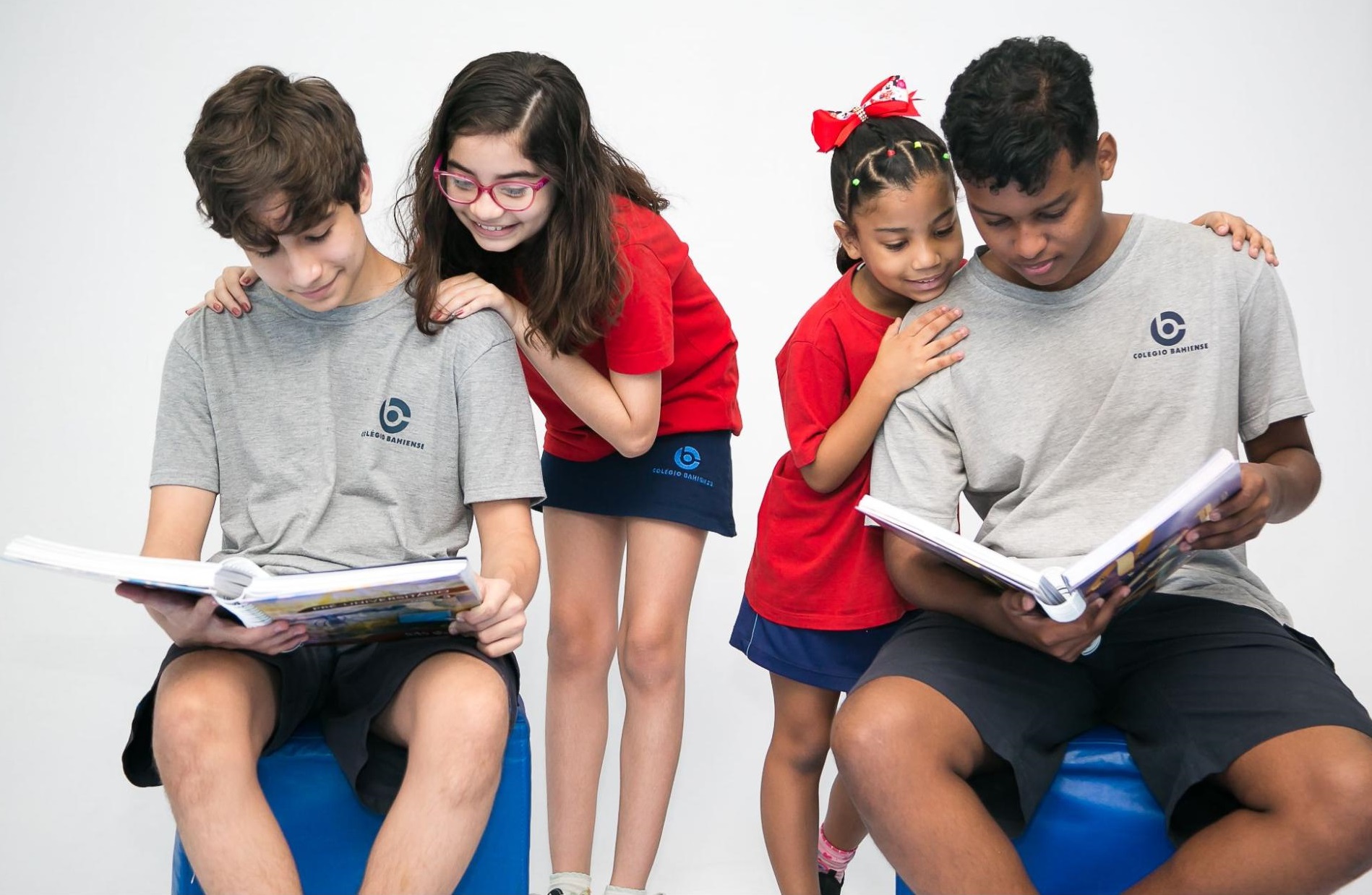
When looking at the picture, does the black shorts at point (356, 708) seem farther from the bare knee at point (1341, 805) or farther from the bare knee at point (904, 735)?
the bare knee at point (1341, 805)

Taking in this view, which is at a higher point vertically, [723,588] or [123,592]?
[123,592]

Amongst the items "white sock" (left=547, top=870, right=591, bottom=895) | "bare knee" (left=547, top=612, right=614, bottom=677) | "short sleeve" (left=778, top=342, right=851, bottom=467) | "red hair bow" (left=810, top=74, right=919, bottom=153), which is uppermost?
"red hair bow" (left=810, top=74, right=919, bottom=153)

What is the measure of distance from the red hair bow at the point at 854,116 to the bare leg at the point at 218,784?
3.37 ft

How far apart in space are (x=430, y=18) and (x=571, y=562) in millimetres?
1746

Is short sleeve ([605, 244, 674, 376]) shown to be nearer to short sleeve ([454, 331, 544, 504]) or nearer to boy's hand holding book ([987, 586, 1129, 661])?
short sleeve ([454, 331, 544, 504])

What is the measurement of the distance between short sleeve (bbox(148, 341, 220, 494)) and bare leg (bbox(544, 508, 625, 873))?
1.89 feet

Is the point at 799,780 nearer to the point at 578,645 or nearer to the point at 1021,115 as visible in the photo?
the point at 578,645

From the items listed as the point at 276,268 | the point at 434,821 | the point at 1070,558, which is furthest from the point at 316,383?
the point at 1070,558

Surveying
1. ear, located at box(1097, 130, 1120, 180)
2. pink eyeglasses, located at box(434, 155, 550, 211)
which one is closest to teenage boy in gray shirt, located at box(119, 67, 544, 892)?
pink eyeglasses, located at box(434, 155, 550, 211)

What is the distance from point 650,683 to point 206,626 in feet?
2.39

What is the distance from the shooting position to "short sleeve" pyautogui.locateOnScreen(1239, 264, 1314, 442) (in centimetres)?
170

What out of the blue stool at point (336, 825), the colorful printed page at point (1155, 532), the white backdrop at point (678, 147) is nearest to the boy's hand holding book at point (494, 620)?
the blue stool at point (336, 825)

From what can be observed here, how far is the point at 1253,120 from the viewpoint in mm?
3334

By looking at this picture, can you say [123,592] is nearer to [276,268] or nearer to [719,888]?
[276,268]
